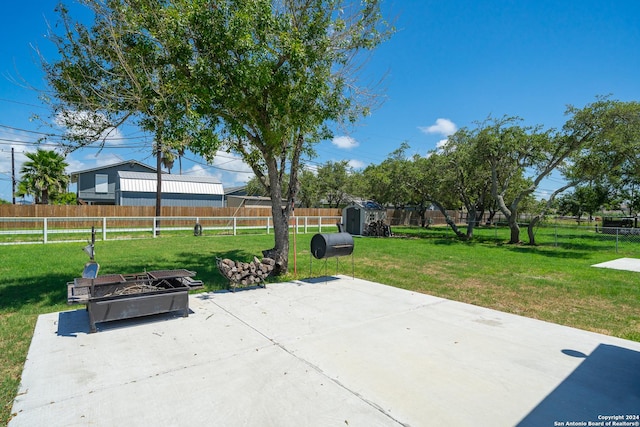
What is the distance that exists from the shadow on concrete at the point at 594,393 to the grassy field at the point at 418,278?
1267 mm

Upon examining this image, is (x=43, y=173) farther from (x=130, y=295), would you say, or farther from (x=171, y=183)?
(x=130, y=295)

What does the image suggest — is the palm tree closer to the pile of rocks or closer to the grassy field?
the grassy field

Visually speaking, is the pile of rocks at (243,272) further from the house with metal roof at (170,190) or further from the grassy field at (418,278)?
the house with metal roof at (170,190)

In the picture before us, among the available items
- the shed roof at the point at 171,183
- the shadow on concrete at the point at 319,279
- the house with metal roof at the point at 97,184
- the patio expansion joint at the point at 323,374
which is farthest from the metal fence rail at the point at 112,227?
the house with metal roof at the point at 97,184

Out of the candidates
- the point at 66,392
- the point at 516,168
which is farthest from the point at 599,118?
the point at 66,392

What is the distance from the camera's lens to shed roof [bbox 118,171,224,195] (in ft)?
92.1

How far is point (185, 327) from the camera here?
4.32 meters

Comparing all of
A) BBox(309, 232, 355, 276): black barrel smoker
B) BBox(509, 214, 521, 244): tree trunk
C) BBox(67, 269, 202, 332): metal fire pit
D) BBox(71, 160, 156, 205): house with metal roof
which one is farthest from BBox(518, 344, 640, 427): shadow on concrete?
BBox(71, 160, 156, 205): house with metal roof

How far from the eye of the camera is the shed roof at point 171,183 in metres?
28.1

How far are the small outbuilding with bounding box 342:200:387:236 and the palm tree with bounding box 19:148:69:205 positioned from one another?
63.2 ft

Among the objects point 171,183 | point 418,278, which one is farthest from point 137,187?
point 418,278

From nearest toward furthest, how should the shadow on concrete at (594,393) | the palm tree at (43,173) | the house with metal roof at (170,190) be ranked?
the shadow on concrete at (594,393) < the palm tree at (43,173) < the house with metal roof at (170,190)

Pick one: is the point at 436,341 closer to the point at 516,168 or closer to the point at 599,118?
the point at 599,118

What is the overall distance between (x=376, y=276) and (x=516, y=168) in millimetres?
13108
